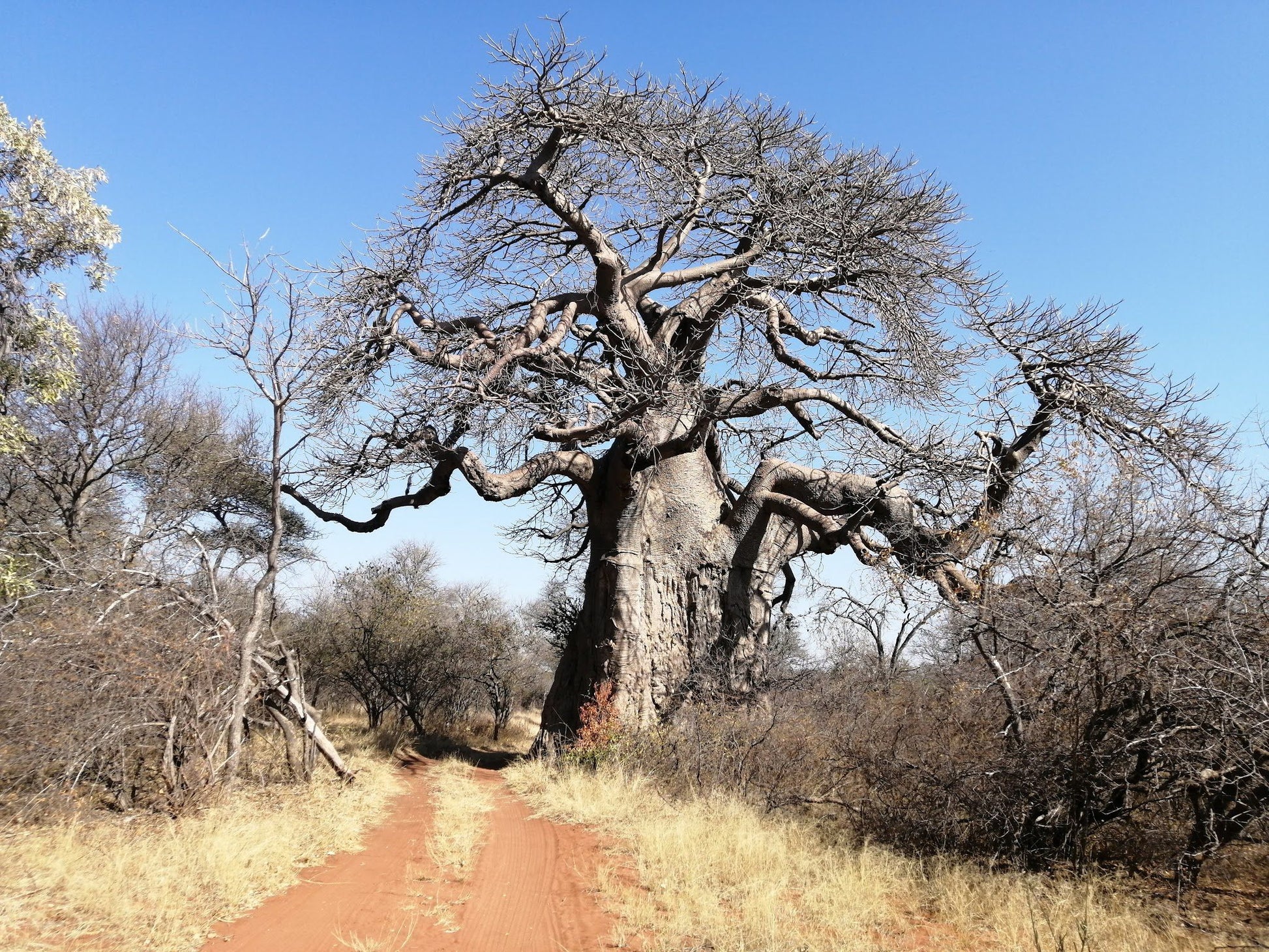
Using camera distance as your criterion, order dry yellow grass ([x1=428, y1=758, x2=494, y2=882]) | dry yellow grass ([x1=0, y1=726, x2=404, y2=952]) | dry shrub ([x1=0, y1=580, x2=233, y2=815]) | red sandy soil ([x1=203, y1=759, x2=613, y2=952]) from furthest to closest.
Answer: dry yellow grass ([x1=428, y1=758, x2=494, y2=882]) < dry shrub ([x1=0, y1=580, x2=233, y2=815]) < red sandy soil ([x1=203, y1=759, x2=613, y2=952]) < dry yellow grass ([x1=0, y1=726, x2=404, y2=952])

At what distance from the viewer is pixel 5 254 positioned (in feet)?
26.2

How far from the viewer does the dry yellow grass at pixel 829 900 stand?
353 centimetres

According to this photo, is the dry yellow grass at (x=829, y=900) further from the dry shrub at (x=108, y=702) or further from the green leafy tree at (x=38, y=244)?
the green leafy tree at (x=38, y=244)

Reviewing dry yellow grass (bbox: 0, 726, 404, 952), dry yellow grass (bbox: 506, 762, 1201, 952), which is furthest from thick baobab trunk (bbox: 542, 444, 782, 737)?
dry yellow grass (bbox: 0, 726, 404, 952)

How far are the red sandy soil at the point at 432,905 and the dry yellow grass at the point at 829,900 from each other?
0.81ft

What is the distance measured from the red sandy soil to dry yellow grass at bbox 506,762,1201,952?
0.25 m

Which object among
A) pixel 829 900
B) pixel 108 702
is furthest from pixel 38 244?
pixel 829 900

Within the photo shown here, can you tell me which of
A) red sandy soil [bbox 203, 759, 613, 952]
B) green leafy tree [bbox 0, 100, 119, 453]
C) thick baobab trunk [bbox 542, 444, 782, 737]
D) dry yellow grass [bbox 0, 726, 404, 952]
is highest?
green leafy tree [bbox 0, 100, 119, 453]

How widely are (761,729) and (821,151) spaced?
6.62 metres

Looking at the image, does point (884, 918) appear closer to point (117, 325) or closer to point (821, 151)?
point (821, 151)

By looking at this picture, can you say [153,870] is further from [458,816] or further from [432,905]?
[458,816]

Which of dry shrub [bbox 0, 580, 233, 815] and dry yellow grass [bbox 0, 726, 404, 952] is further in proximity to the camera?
dry shrub [bbox 0, 580, 233, 815]

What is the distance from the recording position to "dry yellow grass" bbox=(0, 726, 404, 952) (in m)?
3.28

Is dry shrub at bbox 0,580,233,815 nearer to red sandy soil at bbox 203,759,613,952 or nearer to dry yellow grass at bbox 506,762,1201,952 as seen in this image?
red sandy soil at bbox 203,759,613,952
